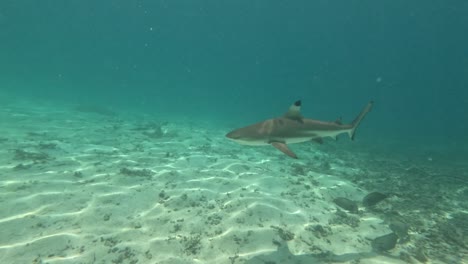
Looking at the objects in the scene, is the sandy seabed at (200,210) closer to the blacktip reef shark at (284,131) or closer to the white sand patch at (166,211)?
the white sand patch at (166,211)

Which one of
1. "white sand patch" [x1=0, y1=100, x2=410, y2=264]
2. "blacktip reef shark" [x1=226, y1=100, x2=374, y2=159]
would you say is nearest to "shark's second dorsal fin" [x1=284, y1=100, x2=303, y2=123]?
"blacktip reef shark" [x1=226, y1=100, x2=374, y2=159]

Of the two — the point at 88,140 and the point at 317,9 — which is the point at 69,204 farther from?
the point at 317,9

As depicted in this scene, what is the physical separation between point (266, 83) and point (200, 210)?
582 ft

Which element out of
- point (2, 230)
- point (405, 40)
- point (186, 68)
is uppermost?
point (186, 68)

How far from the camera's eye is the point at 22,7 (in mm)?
64812

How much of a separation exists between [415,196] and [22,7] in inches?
3407

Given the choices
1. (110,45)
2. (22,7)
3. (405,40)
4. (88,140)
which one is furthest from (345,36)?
(110,45)

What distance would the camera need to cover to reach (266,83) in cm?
17912

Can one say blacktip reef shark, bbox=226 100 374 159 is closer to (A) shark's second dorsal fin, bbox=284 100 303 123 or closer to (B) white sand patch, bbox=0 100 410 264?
(A) shark's second dorsal fin, bbox=284 100 303 123

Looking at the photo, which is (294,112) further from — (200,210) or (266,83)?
(266,83)

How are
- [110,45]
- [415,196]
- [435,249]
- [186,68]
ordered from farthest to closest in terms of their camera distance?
[186,68]
[110,45]
[415,196]
[435,249]

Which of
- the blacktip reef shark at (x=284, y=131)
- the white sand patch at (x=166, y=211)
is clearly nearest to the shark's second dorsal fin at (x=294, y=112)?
the blacktip reef shark at (x=284, y=131)

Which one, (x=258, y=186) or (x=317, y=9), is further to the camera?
(x=317, y=9)

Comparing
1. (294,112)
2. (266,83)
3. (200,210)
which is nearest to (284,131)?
(294,112)
